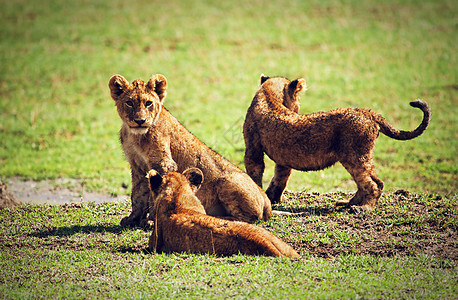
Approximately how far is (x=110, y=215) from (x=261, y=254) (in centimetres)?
343

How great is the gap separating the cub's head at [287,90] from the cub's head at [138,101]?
2.10 metres

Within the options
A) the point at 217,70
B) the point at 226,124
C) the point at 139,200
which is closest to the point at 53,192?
the point at 139,200

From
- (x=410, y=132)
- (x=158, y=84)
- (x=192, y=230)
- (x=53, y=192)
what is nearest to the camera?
(x=192, y=230)

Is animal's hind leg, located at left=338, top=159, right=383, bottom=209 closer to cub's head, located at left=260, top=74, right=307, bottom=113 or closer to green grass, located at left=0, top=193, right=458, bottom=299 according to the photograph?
green grass, located at left=0, top=193, right=458, bottom=299

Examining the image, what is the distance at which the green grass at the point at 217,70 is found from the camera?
14.7 metres

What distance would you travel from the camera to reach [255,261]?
279 inches

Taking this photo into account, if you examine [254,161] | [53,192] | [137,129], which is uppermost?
[137,129]

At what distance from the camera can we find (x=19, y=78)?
68.6ft

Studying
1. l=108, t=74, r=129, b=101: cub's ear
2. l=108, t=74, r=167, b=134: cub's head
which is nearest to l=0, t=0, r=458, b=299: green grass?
l=108, t=74, r=167, b=134: cub's head

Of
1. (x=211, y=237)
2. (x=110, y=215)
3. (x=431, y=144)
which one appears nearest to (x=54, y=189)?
(x=110, y=215)

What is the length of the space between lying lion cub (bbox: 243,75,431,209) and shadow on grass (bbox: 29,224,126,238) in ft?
7.95

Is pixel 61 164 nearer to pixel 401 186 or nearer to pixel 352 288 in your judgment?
pixel 401 186

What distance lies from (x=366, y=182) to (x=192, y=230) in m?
3.05

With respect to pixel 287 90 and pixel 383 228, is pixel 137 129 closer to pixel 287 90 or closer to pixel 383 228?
pixel 287 90
